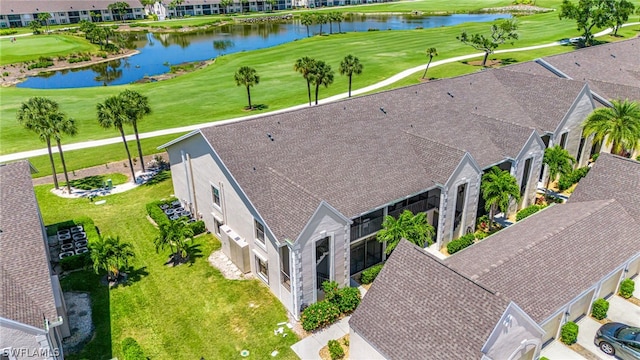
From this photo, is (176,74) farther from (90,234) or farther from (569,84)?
(569,84)

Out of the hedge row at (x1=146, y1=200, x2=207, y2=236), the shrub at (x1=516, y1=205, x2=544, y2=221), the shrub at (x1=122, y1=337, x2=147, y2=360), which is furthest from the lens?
the shrub at (x1=516, y1=205, x2=544, y2=221)

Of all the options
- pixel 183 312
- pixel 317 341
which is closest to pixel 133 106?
pixel 183 312

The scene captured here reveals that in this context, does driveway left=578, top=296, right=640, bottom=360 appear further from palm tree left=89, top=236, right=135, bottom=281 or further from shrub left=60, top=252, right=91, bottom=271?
shrub left=60, top=252, right=91, bottom=271

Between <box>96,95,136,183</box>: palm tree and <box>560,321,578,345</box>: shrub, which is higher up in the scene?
<box>96,95,136,183</box>: palm tree

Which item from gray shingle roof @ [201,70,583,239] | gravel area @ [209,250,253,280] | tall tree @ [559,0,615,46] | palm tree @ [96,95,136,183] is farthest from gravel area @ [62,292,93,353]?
tall tree @ [559,0,615,46]

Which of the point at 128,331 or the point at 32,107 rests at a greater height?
the point at 32,107

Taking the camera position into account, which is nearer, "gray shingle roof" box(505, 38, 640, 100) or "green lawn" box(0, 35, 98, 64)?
"gray shingle roof" box(505, 38, 640, 100)

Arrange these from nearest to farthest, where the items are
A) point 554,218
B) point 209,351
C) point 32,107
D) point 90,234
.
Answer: point 209,351 < point 554,218 < point 90,234 < point 32,107

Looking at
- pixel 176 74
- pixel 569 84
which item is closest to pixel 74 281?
pixel 569 84

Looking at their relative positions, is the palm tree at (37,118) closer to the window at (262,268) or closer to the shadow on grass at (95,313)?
the shadow on grass at (95,313)
